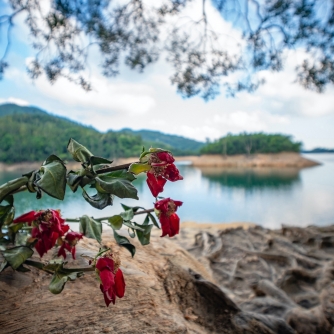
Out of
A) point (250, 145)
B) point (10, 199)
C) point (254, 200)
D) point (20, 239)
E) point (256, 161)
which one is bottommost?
point (254, 200)

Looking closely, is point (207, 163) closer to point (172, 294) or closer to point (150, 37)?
point (150, 37)

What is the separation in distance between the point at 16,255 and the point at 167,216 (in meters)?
0.20

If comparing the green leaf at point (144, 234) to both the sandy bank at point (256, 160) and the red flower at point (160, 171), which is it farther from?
the sandy bank at point (256, 160)

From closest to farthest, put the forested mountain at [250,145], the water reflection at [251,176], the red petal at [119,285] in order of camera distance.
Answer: the red petal at [119,285]
the water reflection at [251,176]
the forested mountain at [250,145]

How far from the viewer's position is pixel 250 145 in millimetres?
11289

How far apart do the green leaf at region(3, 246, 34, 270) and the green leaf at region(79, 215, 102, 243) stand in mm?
75

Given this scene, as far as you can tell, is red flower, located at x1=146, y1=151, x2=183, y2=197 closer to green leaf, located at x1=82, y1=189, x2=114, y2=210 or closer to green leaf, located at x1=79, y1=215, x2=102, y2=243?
green leaf, located at x1=82, y1=189, x2=114, y2=210

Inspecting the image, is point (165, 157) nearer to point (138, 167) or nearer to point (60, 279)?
point (138, 167)

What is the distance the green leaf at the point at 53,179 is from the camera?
25 centimetres

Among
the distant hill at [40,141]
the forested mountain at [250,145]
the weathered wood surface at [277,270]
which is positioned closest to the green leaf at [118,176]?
the weathered wood surface at [277,270]

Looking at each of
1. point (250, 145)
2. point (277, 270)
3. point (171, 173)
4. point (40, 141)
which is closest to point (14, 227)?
point (171, 173)

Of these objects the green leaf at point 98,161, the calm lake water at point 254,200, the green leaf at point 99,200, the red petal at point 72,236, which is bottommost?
the calm lake water at point 254,200

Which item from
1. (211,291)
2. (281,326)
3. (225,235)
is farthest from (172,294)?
(225,235)

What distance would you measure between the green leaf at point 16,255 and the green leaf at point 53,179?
16 centimetres
